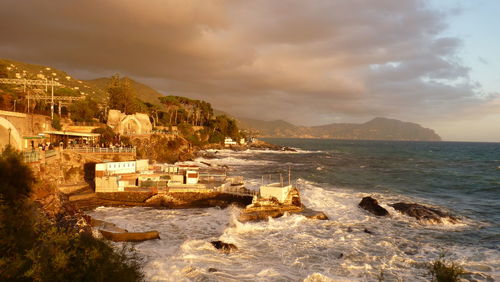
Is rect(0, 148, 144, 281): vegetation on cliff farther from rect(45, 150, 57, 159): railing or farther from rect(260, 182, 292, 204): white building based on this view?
rect(45, 150, 57, 159): railing

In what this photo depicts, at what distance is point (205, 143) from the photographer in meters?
130

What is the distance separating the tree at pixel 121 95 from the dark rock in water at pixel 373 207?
268ft

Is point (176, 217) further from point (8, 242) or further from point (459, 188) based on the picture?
point (459, 188)

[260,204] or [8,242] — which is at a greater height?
[8,242]

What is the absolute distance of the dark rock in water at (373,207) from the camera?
33.7m

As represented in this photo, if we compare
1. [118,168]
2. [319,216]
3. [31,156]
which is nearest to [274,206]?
[319,216]

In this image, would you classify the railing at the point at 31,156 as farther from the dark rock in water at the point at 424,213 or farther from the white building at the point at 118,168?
the dark rock in water at the point at 424,213

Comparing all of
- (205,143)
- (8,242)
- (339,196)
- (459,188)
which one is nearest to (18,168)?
(8,242)

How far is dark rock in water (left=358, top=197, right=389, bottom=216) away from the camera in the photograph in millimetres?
33734

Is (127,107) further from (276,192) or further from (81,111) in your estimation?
(276,192)

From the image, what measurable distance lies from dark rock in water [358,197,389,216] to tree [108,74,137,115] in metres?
A: 81.8

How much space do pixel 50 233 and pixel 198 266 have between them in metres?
9.33

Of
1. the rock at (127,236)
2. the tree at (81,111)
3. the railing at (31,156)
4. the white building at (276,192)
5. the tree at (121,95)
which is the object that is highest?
the tree at (121,95)

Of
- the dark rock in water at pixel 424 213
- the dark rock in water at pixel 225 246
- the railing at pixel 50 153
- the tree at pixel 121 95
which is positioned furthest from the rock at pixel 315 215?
the tree at pixel 121 95
